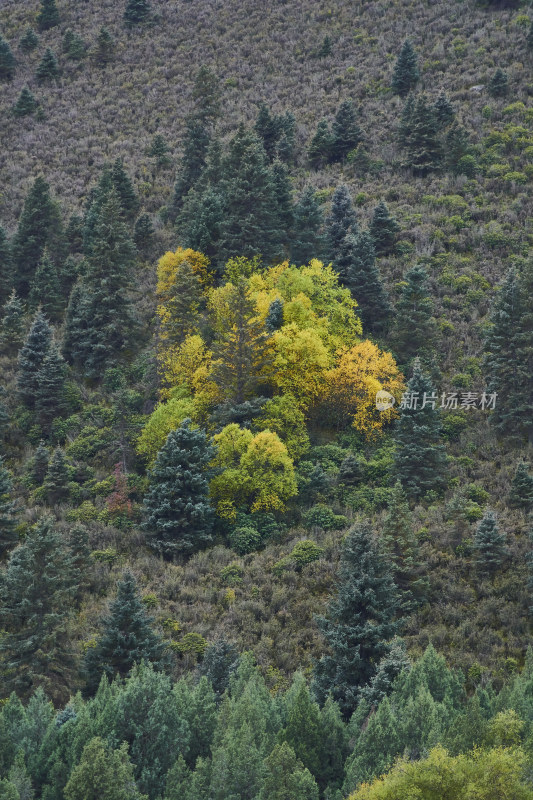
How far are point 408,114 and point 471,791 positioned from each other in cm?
6600

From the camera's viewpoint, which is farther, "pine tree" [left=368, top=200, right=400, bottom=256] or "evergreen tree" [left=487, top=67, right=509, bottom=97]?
"evergreen tree" [left=487, top=67, right=509, bottom=97]

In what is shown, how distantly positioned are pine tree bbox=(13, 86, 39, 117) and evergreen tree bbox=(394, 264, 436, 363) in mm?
61017

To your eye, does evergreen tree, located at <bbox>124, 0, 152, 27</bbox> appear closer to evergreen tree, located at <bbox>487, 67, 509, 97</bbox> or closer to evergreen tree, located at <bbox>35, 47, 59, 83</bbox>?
evergreen tree, located at <bbox>35, 47, 59, 83</bbox>

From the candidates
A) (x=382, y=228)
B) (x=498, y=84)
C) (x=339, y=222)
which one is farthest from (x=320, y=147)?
(x=339, y=222)

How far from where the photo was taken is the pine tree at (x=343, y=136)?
261ft

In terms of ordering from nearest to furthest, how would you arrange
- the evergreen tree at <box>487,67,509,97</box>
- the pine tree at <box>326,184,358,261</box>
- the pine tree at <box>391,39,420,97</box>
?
1. the pine tree at <box>326,184,358,261</box>
2. the evergreen tree at <box>487,67,509,97</box>
3. the pine tree at <box>391,39,420,97</box>

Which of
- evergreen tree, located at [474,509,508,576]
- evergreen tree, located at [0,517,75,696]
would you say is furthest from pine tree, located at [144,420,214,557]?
evergreen tree, located at [474,509,508,576]

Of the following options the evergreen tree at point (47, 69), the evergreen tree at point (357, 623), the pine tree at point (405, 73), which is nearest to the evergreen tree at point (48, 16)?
the evergreen tree at point (47, 69)

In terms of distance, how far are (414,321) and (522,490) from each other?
550 inches

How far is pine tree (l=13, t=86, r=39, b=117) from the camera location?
97.2 metres

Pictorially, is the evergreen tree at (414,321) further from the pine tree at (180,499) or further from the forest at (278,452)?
the pine tree at (180,499)

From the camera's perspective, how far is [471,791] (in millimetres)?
19078

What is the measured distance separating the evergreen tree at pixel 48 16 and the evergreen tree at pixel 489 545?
99.8 metres

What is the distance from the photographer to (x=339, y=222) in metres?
60.9
